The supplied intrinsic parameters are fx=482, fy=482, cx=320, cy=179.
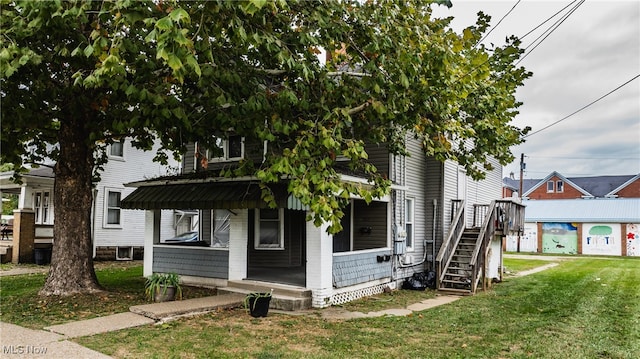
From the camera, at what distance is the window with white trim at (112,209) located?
2002 centimetres

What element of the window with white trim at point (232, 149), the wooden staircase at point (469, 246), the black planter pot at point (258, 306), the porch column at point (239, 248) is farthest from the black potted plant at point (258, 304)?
the window with white trim at point (232, 149)

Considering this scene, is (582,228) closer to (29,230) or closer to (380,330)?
(380,330)

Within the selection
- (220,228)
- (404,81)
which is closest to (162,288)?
(220,228)

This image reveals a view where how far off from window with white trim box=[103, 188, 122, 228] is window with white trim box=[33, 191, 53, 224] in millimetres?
2769

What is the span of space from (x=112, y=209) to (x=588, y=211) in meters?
34.7

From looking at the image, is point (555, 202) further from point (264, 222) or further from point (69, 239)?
point (69, 239)

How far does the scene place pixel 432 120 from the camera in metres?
9.79

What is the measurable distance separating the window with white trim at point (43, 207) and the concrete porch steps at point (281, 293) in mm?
13555

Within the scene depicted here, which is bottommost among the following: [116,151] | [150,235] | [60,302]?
[60,302]

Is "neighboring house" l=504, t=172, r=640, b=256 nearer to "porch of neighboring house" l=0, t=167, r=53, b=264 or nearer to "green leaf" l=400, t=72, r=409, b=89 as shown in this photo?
"porch of neighboring house" l=0, t=167, r=53, b=264

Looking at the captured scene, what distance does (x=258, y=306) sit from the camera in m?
9.12

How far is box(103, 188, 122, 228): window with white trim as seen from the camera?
2002 centimetres

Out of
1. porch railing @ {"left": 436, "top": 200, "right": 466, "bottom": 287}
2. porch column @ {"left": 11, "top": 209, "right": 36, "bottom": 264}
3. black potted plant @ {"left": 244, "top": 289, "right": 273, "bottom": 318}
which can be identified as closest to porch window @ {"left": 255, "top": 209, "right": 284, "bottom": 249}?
porch railing @ {"left": 436, "top": 200, "right": 466, "bottom": 287}

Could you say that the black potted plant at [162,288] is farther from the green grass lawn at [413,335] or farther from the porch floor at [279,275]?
the porch floor at [279,275]
